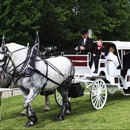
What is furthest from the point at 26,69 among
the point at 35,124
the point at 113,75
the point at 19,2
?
the point at 19,2

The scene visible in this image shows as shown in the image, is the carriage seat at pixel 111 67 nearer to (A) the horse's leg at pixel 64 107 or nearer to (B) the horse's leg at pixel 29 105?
(A) the horse's leg at pixel 64 107

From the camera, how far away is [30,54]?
713cm

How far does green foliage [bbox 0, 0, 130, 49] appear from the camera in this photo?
21000mm

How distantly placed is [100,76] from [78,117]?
6.91 ft

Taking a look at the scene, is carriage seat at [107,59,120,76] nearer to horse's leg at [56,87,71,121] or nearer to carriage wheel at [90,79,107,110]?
carriage wheel at [90,79,107,110]

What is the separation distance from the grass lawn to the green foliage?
10.2 meters

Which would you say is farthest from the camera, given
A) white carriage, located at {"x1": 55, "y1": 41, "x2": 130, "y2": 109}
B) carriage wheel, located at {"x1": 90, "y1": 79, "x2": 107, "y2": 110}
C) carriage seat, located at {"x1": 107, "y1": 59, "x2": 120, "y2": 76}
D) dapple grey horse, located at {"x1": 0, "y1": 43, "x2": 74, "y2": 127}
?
carriage seat, located at {"x1": 107, "y1": 59, "x2": 120, "y2": 76}

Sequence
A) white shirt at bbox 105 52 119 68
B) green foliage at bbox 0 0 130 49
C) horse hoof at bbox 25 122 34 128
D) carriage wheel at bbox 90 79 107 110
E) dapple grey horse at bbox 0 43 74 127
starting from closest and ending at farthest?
dapple grey horse at bbox 0 43 74 127
horse hoof at bbox 25 122 34 128
carriage wheel at bbox 90 79 107 110
white shirt at bbox 105 52 119 68
green foliage at bbox 0 0 130 49

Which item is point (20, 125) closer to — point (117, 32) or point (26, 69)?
point (26, 69)

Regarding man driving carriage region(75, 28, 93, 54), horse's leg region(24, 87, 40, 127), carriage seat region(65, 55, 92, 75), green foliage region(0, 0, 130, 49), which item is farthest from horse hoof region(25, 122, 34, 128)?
green foliage region(0, 0, 130, 49)

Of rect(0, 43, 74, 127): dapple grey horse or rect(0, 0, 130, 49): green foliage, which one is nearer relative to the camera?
rect(0, 43, 74, 127): dapple grey horse

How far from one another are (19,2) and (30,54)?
50.1 feet

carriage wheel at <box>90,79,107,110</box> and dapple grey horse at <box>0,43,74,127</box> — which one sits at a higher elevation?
dapple grey horse at <box>0,43,74,127</box>

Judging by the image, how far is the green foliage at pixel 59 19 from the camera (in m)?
21.0
